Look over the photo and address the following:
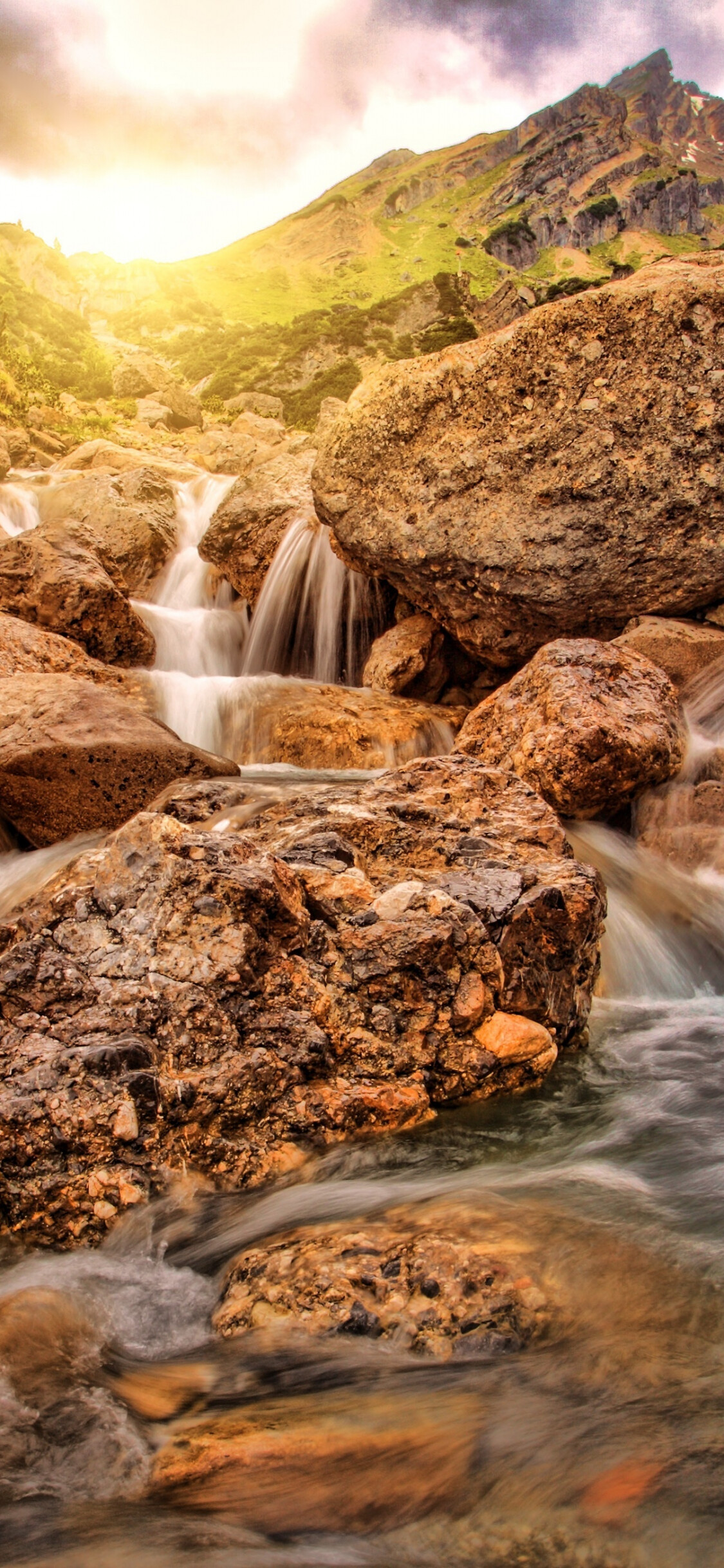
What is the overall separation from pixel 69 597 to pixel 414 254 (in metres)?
91.9

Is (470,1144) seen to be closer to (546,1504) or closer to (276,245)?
(546,1504)

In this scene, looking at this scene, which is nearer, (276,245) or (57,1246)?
(57,1246)

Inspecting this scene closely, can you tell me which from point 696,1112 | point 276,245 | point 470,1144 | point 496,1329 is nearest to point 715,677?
point 696,1112

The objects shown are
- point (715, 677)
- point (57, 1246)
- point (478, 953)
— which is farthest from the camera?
point (715, 677)

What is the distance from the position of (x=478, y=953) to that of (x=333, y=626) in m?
8.72

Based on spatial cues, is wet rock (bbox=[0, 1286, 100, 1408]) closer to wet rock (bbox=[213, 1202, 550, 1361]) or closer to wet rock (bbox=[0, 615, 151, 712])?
wet rock (bbox=[213, 1202, 550, 1361])

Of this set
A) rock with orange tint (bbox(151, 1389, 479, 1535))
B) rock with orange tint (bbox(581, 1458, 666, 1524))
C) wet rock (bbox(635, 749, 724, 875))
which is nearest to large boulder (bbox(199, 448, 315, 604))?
wet rock (bbox(635, 749, 724, 875))

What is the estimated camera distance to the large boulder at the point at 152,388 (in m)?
31.3

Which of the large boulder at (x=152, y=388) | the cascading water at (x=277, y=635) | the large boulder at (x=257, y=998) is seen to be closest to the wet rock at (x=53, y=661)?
the cascading water at (x=277, y=635)

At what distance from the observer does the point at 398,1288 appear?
195 centimetres

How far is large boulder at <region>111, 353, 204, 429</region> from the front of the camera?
31.3m

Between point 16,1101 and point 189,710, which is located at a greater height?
point 189,710

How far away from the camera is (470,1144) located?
2.82 meters

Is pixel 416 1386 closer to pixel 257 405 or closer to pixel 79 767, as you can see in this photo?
pixel 79 767
